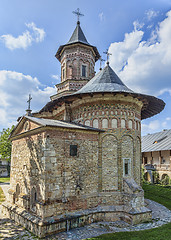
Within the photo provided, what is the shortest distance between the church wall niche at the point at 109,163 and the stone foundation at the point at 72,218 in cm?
104

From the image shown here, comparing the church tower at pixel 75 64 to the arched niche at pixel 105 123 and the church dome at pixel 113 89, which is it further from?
the arched niche at pixel 105 123

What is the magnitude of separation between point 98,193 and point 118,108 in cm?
441

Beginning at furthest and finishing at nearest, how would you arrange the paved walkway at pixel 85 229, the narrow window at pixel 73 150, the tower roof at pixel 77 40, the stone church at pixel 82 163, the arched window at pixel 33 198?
1. the tower roof at pixel 77 40
2. the narrow window at pixel 73 150
3. the arched window at pixel 33 198
4. the stone church at pixel 82 163
5. the paved walkway at pixel 85 229

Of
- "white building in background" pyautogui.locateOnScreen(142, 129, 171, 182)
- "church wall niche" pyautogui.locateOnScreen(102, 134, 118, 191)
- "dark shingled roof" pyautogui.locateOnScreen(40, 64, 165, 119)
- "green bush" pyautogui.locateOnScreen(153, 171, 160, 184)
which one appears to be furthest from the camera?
"green bush" pyautogui.locateOnScreen(153, 171, 160, 184)

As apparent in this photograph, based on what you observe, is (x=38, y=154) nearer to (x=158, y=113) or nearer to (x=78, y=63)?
(x=158, y=113)

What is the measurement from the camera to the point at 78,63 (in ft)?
55.5

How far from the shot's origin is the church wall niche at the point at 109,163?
9.46 m

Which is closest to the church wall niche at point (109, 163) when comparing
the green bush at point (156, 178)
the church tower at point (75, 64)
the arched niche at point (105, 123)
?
the arched niche at point (105, 123)

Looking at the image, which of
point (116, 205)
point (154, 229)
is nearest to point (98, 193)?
point (116, 205)

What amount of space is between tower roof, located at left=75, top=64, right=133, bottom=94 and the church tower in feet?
16.5

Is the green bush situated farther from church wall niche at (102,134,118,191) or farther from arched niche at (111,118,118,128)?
arched niche at (111,118,118,128)

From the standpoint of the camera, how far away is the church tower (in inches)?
656

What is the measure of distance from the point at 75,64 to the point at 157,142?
16147 mm

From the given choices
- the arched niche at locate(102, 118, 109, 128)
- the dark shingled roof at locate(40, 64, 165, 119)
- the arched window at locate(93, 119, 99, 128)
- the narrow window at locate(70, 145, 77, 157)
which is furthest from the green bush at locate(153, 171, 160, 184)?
the narrow window at locate(70, 145, 77, 157)
